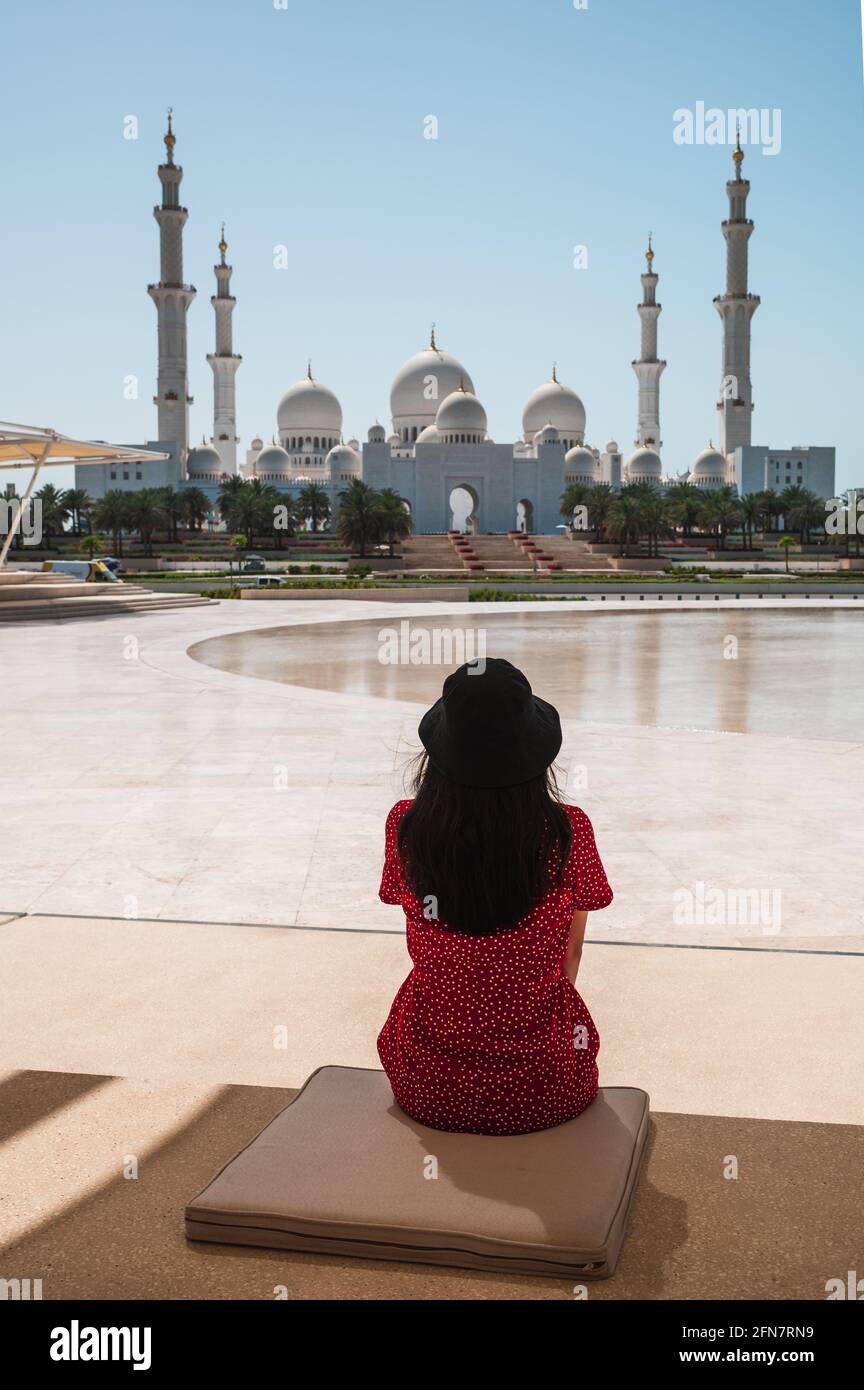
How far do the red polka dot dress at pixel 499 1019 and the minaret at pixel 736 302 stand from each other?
89853 millimetres

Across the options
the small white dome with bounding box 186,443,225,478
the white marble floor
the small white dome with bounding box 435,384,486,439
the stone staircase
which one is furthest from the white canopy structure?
the small white dome with bounding box 186,443,225,478

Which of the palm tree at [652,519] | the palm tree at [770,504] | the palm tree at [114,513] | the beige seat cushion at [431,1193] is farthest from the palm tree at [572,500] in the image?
the beige seat cushion at [431,1193]

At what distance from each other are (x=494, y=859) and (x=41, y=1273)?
143 cm

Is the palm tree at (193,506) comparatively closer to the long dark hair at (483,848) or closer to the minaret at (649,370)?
the minaret at (649,370)

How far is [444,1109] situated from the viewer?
3.17 metres

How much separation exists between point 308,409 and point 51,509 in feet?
130

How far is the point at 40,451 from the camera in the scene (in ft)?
111

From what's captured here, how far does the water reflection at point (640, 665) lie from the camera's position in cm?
1348

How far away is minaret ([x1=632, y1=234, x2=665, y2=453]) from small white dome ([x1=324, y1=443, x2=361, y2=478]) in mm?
25181

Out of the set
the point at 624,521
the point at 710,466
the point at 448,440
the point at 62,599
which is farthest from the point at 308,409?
the point at 62,599

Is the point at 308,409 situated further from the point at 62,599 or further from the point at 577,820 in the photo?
the point at 577,820

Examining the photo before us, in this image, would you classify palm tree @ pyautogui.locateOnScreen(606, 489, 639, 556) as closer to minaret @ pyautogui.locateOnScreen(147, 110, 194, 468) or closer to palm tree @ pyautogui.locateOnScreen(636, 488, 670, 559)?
palm tree @ pyautogui.locateOnScreen(636, 488, 670, 559)
